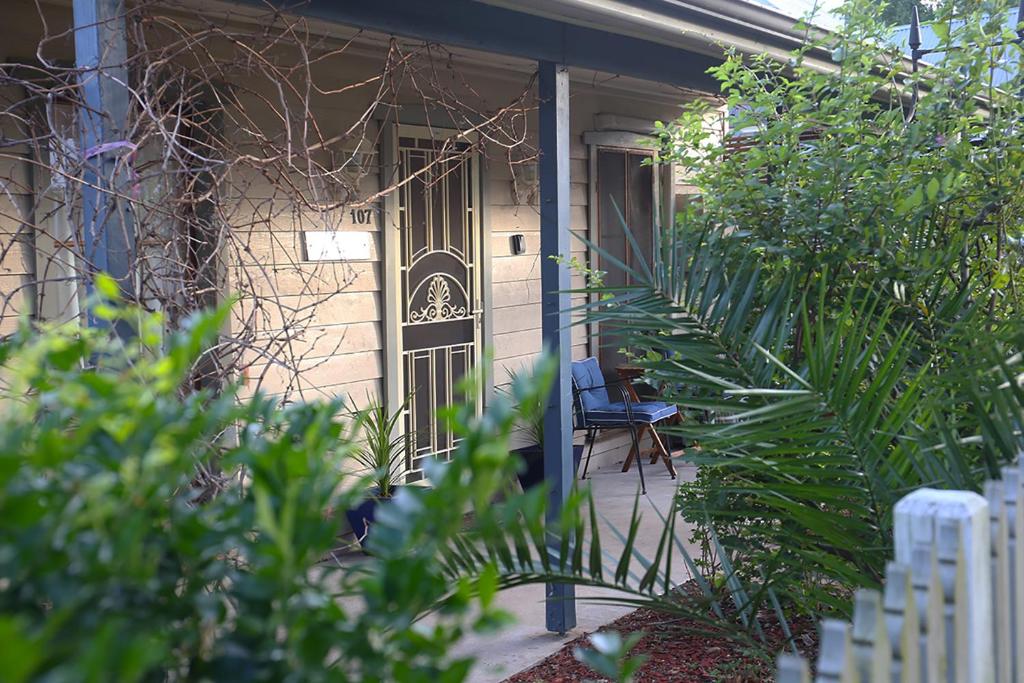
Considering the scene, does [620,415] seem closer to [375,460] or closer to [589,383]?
[589,383]

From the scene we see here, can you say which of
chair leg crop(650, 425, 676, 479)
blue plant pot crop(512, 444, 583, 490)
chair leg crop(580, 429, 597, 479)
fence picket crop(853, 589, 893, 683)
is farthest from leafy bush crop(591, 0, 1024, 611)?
chair leg crop(650, 425, 676, 479)

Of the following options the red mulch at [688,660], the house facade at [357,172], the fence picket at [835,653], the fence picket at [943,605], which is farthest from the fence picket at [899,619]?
the red mulch at [688,660]

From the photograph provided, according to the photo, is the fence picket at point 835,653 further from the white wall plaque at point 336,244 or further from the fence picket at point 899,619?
the white wall plaque at point 336,244

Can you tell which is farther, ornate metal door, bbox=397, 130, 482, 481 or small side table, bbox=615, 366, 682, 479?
small side table, bbox=615, 366, 682, 479

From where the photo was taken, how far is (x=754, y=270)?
9.57ft

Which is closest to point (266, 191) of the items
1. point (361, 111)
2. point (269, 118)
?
point (269, 118)

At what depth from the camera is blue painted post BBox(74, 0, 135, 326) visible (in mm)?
2959

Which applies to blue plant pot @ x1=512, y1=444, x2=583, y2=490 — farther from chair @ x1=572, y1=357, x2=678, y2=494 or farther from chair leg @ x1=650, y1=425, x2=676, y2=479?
chair leg @ x1=650, y1=425, x2=676, y2=479

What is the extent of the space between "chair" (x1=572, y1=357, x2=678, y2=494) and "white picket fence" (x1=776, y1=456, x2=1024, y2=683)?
532cm

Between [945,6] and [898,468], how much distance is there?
251 centimetres

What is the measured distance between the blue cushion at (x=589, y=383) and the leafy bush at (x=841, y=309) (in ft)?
10.2

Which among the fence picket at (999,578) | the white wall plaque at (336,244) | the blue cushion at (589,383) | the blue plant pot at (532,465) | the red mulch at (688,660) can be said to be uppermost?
the white wall plaque at (336,244)

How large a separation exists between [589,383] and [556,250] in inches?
125

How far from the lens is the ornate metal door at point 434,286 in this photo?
642 centimetres
